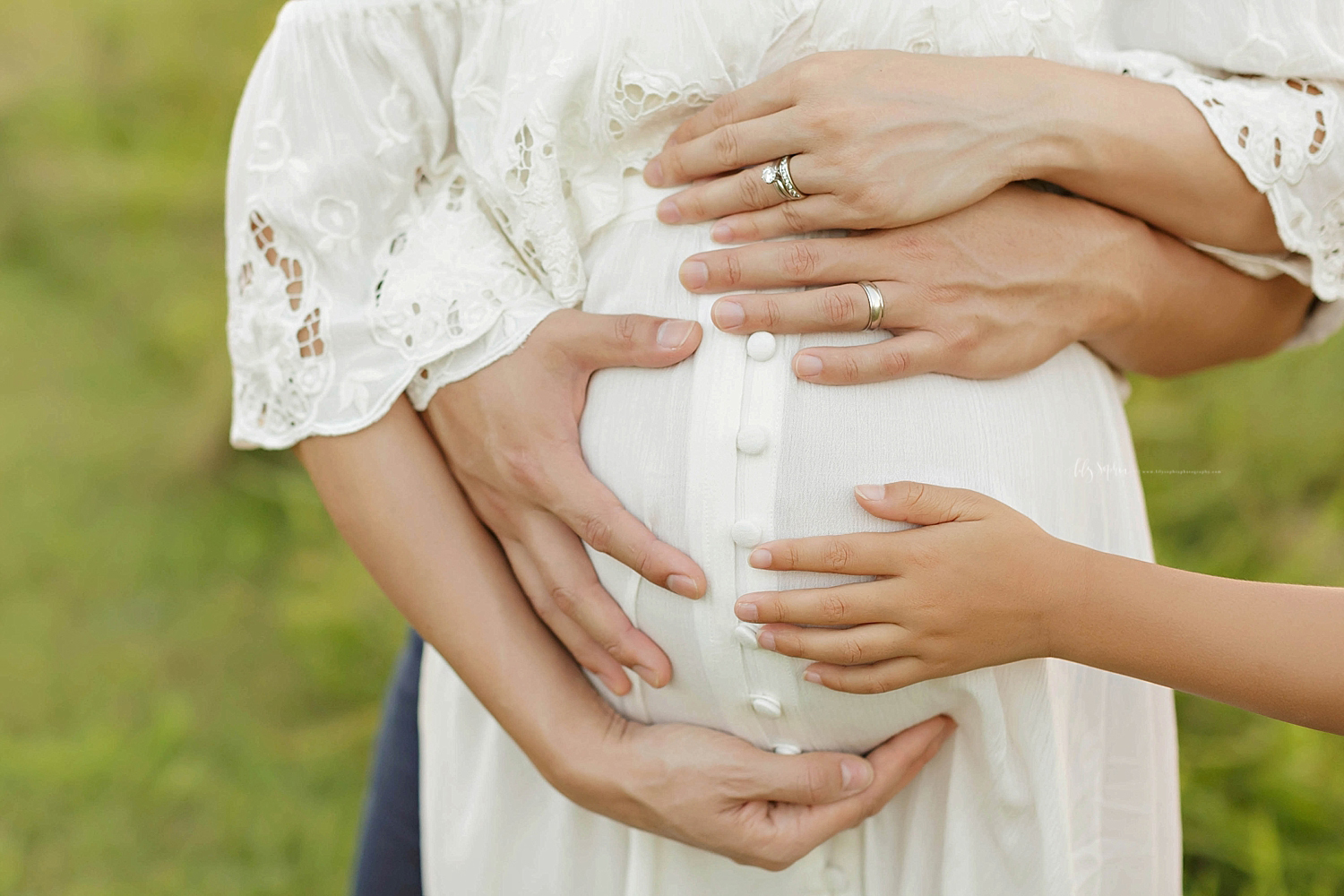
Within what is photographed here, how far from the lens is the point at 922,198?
94 cm

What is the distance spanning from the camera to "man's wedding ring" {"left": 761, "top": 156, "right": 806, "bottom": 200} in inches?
37.4

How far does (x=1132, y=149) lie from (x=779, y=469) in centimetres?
48

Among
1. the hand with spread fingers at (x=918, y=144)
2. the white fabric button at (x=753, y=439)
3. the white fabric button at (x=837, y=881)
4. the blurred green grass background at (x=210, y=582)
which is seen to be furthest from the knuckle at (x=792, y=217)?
the blurred green grass background at (x=210, y=582)

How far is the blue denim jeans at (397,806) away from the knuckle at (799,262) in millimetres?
840

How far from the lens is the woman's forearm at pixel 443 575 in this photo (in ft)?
3.48

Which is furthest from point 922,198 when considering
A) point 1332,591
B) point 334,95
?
point 334,95

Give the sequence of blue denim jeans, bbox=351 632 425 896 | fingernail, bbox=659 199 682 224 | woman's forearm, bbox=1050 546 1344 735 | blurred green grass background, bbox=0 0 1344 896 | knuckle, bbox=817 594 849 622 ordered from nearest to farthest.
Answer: woman's forearm, bbox=1050 546 1344 735, knuckle, bbox=817 594 849 622, fingernail, bbox=659 199 682 224, blue denim jeans, bbox=351 632 425 896, blurred green grass background, bbox=0 0 1344 896

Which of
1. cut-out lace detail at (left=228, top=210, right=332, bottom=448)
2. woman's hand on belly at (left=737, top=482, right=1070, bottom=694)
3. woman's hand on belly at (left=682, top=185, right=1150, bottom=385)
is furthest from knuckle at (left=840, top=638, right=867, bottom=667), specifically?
cut-out lace detail at (left=228, top=210, right=332, bottom=448)

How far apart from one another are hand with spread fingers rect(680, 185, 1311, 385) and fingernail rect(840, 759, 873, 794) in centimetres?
39

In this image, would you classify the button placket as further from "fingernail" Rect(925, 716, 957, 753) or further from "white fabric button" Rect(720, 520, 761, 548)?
"fingernail" Rect(925, 716, 957, 753)

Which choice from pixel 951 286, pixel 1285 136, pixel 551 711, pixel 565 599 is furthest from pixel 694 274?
pixel 1285 136

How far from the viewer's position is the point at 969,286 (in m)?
0.97

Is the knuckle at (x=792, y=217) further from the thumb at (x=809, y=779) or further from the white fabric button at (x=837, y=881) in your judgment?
the white fabric button at (x=837, y=881)

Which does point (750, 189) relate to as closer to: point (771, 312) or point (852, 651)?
point (771, 312)
